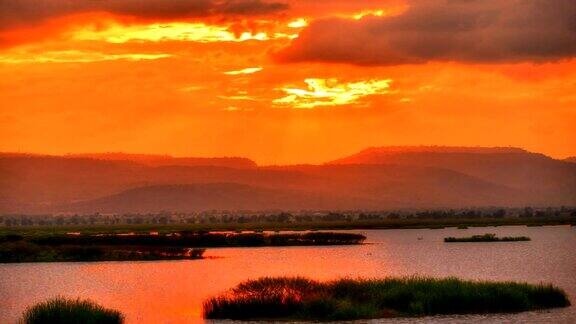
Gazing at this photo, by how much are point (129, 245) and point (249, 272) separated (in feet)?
142

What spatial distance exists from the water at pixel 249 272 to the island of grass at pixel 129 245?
167 inches

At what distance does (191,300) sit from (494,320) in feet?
65.7

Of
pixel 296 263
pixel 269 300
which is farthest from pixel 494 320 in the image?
pixel 296 263

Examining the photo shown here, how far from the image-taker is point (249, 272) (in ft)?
255

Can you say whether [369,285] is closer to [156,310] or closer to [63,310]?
[156,310]

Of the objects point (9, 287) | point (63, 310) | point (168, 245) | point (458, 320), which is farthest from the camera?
point (168, 245)

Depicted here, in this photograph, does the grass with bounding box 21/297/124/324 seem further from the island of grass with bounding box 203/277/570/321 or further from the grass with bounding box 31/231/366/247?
the grass with bounding box 31/231/366/247

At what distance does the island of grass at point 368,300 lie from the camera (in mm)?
45781

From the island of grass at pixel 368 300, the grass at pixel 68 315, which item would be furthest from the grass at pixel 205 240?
the grass at pixel 68 315

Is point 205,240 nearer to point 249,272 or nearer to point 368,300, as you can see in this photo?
point 249,272

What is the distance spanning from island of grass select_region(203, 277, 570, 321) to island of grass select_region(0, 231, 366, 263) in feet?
→ 169

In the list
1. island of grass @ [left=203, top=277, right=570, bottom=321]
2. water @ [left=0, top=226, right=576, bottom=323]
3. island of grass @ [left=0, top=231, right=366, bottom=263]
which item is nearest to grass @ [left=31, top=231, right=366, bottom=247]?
island of grass @ [left=0, top=231, right=366, bottom=263]

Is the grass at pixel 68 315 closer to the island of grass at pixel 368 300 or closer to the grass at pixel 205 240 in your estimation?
the island of grass at pixel 368 300

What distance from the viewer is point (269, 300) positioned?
46.8 metres
